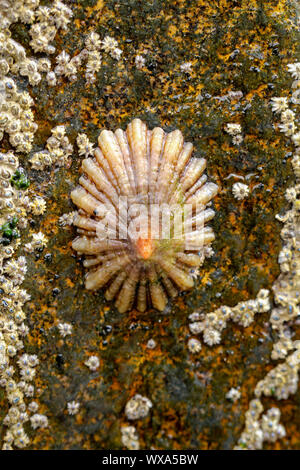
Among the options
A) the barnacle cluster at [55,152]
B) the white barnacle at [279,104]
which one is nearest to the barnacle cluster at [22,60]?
the barnacle cluster at [55,152]

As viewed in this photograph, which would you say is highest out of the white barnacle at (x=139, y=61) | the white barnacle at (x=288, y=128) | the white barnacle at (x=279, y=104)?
the white barnacle at (x=139, y=61)


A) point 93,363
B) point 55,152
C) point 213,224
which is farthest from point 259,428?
point 55,152

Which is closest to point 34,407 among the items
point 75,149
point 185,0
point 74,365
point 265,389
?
point 74,365

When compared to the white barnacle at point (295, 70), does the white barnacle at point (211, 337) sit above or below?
below

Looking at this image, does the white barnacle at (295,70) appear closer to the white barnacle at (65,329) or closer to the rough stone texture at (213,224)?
the rough stone texture at (213,224)

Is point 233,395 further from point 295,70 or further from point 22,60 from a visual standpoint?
point 22,60

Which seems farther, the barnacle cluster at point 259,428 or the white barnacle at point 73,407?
the white barnacle at point 73,407

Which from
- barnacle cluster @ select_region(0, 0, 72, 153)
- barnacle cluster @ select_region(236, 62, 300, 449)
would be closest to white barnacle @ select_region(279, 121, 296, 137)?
barnacle cluster @ select_region(236, 62, 300, 449)
